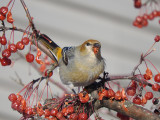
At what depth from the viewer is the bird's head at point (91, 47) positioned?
177cm

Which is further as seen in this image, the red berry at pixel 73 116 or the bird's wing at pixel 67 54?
the bird's wing at pixel 67 54

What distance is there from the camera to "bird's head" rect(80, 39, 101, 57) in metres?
1.77

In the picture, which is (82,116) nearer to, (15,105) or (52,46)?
(15,105)

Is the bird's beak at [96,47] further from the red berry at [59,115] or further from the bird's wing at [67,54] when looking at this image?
the red berry at [59,115]

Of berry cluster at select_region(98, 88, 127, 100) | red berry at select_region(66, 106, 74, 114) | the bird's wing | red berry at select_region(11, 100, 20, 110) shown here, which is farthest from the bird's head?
red berry at select_region(11, 100, 20, 110)

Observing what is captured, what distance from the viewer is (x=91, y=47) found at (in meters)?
1.87

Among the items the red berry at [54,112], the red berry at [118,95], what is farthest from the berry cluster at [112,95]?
the red berry at [54,112]

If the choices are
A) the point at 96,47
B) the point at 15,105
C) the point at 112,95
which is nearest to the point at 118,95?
the point at 112,95

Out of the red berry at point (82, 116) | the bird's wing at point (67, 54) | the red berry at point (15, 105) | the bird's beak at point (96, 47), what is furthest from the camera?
the bird's wing at point (67, 54)

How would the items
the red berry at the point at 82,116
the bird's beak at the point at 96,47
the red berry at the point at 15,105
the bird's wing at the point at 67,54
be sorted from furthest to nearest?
the bird's wing at the point at 67,54, the bird's beak at the point at 96,47, the red berry at the point at 15,105, the red berry at the point at 82,116

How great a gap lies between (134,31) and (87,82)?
6.05 ft

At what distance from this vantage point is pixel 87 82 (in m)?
1.82

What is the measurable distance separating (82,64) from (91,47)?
18 cm

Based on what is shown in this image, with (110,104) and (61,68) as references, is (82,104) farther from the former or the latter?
(61,68)
